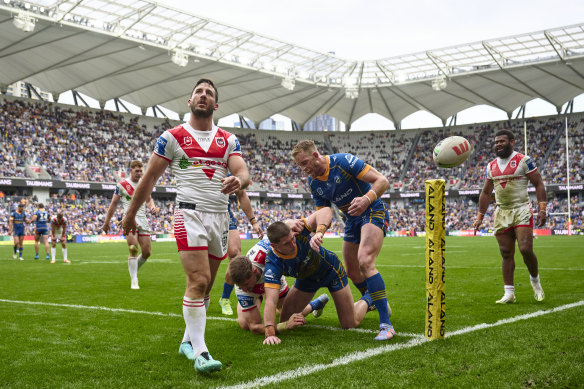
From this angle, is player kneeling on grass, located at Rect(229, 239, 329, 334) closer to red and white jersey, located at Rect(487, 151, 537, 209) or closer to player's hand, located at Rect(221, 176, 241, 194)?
player's hand, located at Rect(221, 176, 241, 194)

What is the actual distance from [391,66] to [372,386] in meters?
49.5

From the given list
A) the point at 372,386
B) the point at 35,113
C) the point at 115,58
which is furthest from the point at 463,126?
the point at 372,386

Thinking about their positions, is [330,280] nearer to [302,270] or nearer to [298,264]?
[302,270]

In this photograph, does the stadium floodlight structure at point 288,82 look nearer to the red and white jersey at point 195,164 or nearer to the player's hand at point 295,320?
the player's hand at point 295,320

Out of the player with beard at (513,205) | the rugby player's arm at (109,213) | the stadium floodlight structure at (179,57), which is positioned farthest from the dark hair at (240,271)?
the stadium floodlight structure at (179,57)

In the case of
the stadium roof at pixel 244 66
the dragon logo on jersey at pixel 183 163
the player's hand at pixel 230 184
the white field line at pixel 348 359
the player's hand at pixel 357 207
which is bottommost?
the white field line at pixel 348 359

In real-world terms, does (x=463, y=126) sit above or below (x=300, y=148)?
above

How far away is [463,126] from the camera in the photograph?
62.4 m

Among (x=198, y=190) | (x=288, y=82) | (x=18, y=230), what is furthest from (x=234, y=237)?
(x=288, y=82)

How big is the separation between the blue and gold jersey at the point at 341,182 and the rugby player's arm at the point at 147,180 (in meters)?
1.99

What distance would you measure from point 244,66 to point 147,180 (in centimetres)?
4082

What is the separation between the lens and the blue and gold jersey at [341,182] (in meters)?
6.00

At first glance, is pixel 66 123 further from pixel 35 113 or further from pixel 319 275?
pixel 319 275

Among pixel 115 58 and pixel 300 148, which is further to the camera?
pixel 115 58
